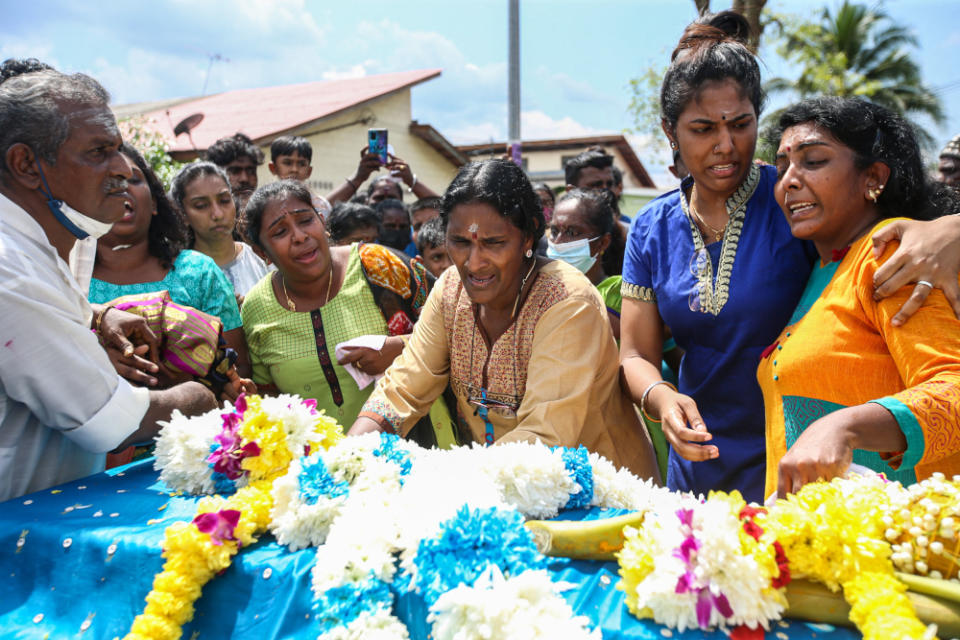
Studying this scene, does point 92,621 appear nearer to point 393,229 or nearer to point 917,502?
point 917,502

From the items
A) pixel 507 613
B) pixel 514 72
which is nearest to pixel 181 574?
pixel 507 613

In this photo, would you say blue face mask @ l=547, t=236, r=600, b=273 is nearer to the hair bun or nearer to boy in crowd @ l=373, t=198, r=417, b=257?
the hair bun

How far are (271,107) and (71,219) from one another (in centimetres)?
1907

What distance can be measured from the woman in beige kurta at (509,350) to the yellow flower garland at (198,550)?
0.59 m

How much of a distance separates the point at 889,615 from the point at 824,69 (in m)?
23.2

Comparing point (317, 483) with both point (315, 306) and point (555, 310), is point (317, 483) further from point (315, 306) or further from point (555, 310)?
point (315, 306)

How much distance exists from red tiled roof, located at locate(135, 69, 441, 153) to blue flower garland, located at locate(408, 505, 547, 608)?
14675 mm

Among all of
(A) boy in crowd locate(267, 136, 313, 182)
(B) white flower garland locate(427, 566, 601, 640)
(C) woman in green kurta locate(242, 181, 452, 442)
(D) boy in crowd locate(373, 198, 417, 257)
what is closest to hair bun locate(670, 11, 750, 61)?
(C) woman in green kurta locate(242, 181, 452, 442)

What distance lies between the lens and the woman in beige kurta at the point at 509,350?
7.64ft

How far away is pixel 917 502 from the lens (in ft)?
4.54

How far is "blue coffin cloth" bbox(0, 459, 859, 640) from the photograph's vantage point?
5.11 feet

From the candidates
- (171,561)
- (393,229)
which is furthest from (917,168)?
(393,229)

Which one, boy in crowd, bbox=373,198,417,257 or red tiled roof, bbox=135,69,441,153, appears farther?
red tiled roof, bbox=135,69,441,153

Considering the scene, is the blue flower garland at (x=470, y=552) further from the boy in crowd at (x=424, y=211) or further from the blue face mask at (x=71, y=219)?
the boy in crowd at (x=424, y=211)
